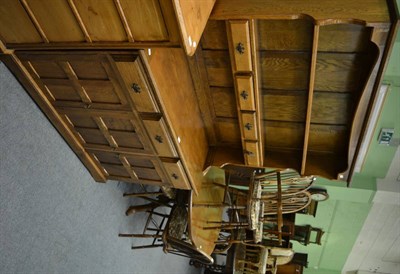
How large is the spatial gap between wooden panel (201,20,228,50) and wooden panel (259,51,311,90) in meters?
0.23

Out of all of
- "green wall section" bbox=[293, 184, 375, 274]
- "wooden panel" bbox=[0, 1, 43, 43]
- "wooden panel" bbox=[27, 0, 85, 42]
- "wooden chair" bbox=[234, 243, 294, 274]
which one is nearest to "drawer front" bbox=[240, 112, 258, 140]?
"wooden panel" bbox=[27, 0, 85, 42]

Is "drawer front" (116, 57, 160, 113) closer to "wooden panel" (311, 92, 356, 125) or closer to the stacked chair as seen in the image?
"wooden panel" (311, 92, 356, 125)

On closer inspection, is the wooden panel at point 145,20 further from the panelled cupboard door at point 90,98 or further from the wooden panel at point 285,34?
the wooden panel at point 285,34

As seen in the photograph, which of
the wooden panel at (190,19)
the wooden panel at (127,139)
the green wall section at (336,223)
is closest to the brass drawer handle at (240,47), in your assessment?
the wooden panel at (190,19)

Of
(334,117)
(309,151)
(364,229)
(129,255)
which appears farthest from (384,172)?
(129,255)

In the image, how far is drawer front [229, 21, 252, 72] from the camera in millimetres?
1813

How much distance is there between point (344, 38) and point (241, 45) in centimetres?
53

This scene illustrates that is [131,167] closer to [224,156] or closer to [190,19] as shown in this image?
[224,156]

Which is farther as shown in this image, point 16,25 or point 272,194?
point 272,194

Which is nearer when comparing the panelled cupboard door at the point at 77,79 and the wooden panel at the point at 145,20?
the wooden panel at the point at 145,20

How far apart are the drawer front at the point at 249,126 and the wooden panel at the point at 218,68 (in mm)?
235

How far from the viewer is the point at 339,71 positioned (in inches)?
81.7

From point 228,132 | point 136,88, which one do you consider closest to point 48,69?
point 136,88

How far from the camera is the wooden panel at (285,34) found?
6.19ft
